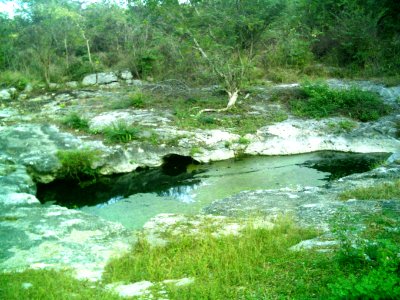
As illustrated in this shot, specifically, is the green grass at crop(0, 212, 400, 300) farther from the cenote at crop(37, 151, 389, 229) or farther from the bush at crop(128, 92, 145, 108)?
the bush at crop(128, 92, 145, 108)

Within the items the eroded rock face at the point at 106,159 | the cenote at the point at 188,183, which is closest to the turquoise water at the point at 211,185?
the cenote at the point at 188,183

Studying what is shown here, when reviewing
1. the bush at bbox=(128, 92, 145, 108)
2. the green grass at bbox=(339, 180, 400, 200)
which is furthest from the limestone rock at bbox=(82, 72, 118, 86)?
the green grass at bbox=(339, 180, 400, 200)

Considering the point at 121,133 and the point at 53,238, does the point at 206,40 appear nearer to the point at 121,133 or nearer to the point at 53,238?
the point at 121,133

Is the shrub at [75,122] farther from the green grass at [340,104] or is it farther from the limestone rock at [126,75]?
the green grass at [340,104]

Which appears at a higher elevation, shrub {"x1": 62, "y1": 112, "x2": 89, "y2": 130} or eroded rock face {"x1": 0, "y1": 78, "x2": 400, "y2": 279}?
shrub {"x1": 62, "y1": 112, "x2": 89, "y2": 130}

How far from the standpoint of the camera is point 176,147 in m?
11.8

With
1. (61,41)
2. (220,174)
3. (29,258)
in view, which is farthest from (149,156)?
(61,41)

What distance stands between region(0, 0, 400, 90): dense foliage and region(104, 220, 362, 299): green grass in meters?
9.89

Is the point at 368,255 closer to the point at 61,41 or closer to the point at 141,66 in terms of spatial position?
the point at 141,66

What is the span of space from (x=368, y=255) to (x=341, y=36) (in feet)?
54.6

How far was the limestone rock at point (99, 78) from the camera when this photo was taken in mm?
18312

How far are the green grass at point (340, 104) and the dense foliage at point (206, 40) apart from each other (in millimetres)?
2614

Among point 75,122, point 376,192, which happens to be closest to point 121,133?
point 75,122

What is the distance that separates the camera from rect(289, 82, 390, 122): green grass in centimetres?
1372
